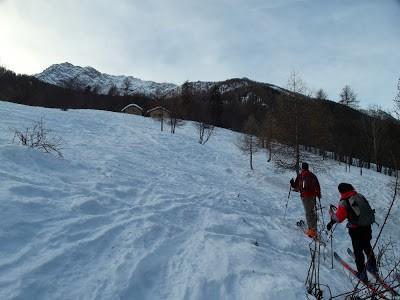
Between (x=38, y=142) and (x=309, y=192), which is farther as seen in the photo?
(x=38, y=142)

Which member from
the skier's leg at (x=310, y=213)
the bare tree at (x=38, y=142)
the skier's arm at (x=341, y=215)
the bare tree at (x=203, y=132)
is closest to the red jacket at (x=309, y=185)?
the skier's leg at (x=310, y=213)

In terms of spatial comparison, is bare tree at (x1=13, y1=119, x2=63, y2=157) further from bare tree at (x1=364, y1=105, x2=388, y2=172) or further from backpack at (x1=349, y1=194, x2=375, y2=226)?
bare tree at (x1=364, y1=105, x2=388, y2=172)

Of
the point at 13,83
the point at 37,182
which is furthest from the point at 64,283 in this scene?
the point at 13,83

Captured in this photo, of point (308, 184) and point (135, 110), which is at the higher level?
point (135, 110)

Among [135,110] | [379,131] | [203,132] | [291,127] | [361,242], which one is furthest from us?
[135,110]

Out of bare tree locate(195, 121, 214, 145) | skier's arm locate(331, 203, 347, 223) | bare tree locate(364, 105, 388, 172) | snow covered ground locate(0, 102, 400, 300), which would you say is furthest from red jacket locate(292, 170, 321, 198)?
bare tree locate(364, 105, 388, 172)

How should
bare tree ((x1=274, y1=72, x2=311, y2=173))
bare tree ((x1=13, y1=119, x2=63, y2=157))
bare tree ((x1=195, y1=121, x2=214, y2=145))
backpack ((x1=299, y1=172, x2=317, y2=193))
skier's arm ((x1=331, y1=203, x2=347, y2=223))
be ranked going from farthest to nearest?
bare tree ((x1=195, y1=121, x2=214, y2=145)), bare tree ((x1=274, y1=72, x2=311, y2=173)), bare tree ((x1=13, y1=119, x2=63, y2=157)), backpack ((x1=299, y1=172, x2=317, y2=193)), skier's arm ((x1=331, y1=203, x2=347, y2=223))

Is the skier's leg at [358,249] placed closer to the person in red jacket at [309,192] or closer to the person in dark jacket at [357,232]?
the person in dark jacket at [357,232]

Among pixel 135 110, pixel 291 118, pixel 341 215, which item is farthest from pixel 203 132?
pixel 135 110

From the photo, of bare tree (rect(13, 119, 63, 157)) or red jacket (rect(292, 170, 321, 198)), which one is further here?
bare tree (rect(13, 119, 63, 157))

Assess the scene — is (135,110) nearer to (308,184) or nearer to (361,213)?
(308,184)

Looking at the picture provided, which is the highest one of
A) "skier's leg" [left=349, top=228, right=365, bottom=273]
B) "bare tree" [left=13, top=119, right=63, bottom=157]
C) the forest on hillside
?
the forest on hillside

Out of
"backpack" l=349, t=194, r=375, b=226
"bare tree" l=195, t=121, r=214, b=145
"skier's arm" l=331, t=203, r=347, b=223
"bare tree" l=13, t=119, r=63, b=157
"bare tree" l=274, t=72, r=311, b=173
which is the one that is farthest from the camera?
"bare tree" l=195, t=121, r=214, b=145

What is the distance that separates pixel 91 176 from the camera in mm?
9969
